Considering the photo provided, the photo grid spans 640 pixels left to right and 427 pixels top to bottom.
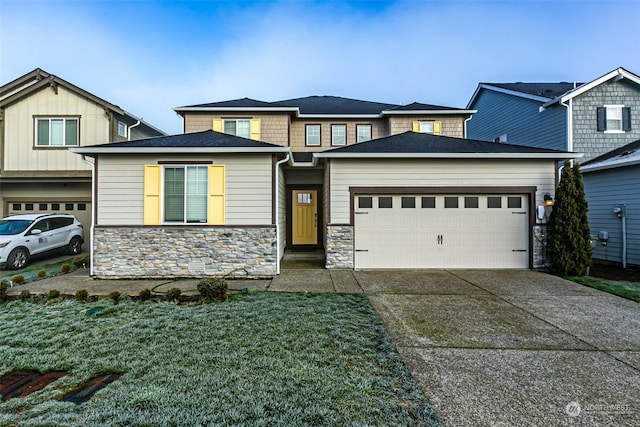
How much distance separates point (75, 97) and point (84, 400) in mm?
12982

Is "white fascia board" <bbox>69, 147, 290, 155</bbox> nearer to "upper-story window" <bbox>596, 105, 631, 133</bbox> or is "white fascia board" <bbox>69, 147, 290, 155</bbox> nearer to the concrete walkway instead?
the concrete walkway

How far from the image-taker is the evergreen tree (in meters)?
7.16

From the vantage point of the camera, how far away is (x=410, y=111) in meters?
12.2

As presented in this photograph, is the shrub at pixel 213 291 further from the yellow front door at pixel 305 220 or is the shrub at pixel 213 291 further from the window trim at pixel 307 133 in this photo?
the window trim at pixel 307 133

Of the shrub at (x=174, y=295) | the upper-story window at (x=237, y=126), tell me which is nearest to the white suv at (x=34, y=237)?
the upper-story window at (x=237, y=126)

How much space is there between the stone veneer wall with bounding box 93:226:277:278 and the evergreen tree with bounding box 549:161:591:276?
6795 mm

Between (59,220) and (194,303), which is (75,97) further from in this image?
(194,303)

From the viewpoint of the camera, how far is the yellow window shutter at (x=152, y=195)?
7121mm

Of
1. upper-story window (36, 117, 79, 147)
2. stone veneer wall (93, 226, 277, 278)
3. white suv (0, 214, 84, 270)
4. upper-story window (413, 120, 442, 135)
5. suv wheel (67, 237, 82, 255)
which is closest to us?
stone veneer wall (93, 226, 277, 278)

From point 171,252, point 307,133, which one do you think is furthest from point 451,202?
point 171,252

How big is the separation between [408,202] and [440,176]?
1.02 m

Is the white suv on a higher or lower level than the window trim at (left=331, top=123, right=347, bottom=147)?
lower

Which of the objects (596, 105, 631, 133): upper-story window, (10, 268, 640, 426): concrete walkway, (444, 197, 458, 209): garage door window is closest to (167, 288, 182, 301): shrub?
(10, 268, 640, 426): concrete walkway

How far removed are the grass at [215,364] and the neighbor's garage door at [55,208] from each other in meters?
7.87
